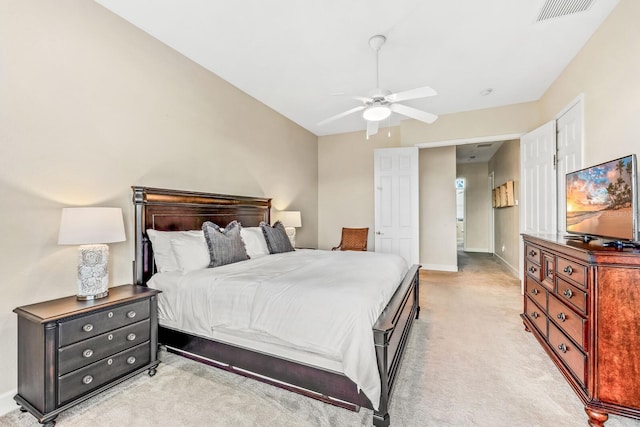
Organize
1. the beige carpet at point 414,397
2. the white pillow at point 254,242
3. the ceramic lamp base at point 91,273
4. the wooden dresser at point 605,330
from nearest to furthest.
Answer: the wooden dresser at point 605,330
the beige carpet at point 414,397
the ceramic lamp base at point 91,273
the white pillow at point 254,242

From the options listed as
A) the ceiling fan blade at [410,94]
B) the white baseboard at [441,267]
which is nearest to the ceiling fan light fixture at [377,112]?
the ceiling fan blade at [410,94]

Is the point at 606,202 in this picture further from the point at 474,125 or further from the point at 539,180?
the point at 474,125

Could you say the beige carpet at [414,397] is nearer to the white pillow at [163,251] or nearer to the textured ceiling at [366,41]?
the white pillow at [163,251]

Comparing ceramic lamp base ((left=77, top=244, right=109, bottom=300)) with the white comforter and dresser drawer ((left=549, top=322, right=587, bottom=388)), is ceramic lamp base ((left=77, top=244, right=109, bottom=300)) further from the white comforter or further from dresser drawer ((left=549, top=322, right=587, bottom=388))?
dresser drawer ((left=549, top=322, right=587, bottom=388))

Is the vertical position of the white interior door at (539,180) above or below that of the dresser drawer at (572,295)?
above

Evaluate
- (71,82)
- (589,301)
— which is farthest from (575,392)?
(71,82)

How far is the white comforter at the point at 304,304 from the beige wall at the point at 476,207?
7606 mm

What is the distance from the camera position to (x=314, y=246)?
6.30 m

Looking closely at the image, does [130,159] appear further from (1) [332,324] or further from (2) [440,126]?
(2) [440,126]

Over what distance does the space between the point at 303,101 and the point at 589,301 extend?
4.12 metres

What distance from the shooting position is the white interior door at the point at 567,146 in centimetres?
Answer: 318

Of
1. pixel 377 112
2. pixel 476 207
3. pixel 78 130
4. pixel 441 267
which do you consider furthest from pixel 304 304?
pixel 476 207

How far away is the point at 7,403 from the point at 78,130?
1.98 meters

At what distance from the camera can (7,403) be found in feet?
6.15
